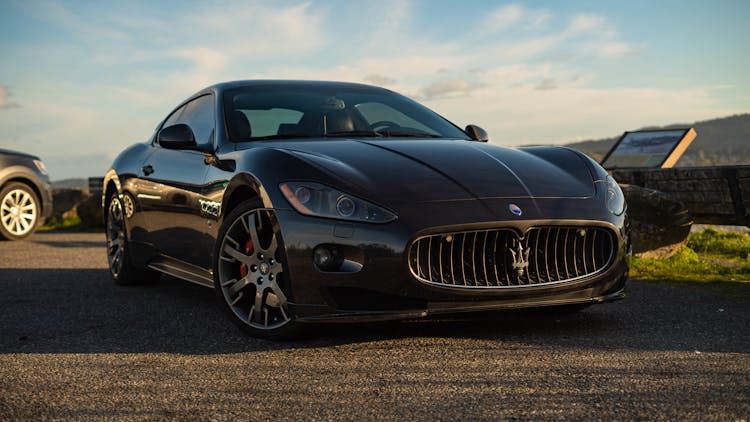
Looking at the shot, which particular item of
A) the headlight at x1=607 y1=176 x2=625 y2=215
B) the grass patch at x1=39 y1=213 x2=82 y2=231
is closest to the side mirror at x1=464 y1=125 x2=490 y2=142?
the headlight at x1=607 y1=176 x2=625 y2=215

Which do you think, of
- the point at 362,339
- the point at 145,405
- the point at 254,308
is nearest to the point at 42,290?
the point at 254,308

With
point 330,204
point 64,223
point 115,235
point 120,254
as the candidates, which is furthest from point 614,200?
point 64,223

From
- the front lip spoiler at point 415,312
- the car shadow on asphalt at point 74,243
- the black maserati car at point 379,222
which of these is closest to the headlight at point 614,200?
the black maserati car at point 379,222

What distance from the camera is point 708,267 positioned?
7.67 m

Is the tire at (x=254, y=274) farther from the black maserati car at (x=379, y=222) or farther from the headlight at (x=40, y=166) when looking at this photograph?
the headlight at (x=40, y=166)

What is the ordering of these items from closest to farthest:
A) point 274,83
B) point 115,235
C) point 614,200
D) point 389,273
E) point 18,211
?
point 389,273, point 614,200, point 274,83, point 115,235, point 18,211

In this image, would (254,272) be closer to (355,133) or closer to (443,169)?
(443,169)

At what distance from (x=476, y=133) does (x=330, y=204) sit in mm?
2041

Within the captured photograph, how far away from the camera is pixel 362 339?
4566 millimetres

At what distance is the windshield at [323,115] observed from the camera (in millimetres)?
5543

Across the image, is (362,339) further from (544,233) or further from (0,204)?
(0,204)

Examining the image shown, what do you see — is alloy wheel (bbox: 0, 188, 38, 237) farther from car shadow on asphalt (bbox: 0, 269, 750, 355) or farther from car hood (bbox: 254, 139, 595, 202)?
car hood (bbox: 254, 139, 595, 202)

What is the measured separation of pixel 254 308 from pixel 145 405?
132 centimetres

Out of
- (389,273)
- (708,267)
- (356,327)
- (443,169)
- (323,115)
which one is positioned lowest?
(708,267)
